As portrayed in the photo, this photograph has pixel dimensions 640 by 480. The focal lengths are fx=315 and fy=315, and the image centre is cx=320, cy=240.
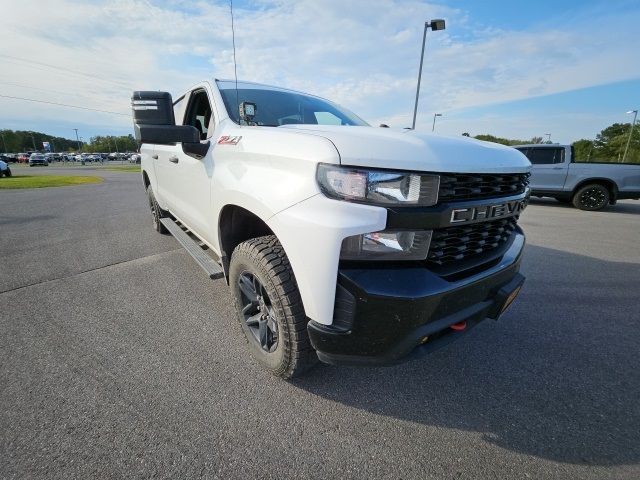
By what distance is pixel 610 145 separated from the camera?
161 ft

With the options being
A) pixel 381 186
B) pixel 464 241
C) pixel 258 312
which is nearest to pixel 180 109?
pixel 258 312

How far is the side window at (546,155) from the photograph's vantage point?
354 inches

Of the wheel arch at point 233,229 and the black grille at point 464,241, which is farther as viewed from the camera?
Answer: the wheel arch at point 233,229

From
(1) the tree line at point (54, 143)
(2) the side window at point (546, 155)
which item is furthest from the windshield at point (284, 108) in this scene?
(1) the tree line at point (54, 143)

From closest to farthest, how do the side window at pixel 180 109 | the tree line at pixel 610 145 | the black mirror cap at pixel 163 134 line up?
the black mirror cap at pixel 163 134 → the side window at pixel 180 109 → the tree line at pixel 610 145

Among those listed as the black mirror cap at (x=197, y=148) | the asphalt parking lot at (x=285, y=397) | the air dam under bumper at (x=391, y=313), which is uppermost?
the black mirror cap at (x=197, y=148)

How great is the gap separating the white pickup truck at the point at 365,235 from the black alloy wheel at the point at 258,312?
0.03 feet

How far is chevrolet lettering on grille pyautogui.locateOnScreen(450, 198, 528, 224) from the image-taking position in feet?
4.83

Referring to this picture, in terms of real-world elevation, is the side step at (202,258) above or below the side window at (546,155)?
below

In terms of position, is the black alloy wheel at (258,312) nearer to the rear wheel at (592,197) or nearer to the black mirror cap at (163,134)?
the black mirror cap at (163,134)

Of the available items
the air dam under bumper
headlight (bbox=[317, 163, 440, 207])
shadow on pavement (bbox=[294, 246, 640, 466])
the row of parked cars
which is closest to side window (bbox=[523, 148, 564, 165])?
shadow on pavement (bbox=[294, 246, 640, 466])

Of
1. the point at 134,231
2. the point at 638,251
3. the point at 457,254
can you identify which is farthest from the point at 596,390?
the point at 134,231

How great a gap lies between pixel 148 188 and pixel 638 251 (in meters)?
7.87

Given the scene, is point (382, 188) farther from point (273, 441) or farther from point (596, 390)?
point (596, 390)
